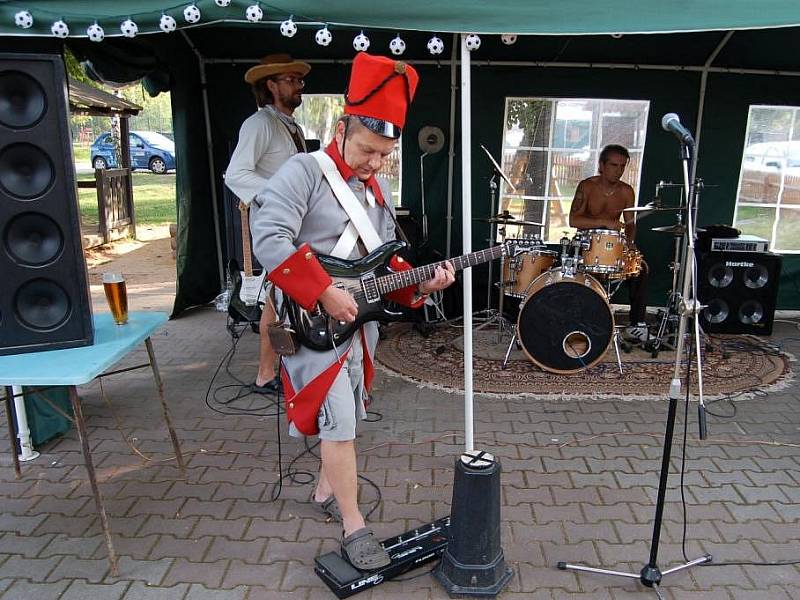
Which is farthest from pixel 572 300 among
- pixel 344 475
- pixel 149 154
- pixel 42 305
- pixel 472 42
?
pixel 149 154

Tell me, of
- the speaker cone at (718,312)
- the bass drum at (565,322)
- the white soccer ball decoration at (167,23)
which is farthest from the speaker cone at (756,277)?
the white soccer ball decoration at (167,23)

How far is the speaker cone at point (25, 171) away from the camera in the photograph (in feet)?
7.59

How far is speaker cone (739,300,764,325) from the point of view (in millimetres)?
5816

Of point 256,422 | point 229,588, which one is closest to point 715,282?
point 256,422

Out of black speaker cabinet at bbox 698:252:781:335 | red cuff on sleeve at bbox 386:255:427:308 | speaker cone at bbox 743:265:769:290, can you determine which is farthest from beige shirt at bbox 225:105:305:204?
speaker cone at bbox 743:265:769:290

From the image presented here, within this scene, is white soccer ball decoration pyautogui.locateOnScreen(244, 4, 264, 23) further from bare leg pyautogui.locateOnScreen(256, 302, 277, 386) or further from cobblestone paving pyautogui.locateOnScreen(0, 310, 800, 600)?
cobblestone paving pyautogui.locateOnScreen(0, 310, 800, 600)

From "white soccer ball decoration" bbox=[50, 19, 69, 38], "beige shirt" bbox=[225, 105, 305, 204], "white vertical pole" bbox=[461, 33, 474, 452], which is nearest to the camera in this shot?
"white vertical pole" bbox=[461, 33, 474, 452]

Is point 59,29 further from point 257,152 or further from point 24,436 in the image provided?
point 24,436

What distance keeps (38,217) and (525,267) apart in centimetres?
356

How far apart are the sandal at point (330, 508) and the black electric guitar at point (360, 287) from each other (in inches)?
35.3

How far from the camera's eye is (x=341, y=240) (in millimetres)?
2383

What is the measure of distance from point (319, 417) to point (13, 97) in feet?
5.57

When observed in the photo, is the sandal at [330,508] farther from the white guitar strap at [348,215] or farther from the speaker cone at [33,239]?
the speaker cone at [33,239]

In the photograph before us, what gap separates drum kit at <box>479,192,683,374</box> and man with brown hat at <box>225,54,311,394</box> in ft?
5.85
